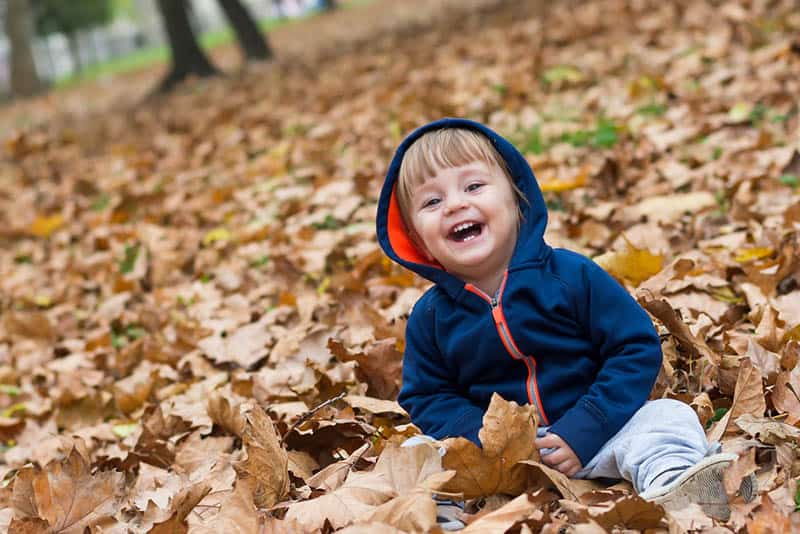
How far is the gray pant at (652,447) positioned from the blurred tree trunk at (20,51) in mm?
20982

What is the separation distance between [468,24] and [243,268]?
6.97 meters

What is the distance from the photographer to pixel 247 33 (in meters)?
13.4

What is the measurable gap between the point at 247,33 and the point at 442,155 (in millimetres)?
11745

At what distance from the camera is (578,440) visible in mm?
2098

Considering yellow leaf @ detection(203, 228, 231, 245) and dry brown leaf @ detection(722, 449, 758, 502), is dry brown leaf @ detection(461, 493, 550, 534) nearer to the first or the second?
dry brown leaf @ detection(722, 449, 758, 502)

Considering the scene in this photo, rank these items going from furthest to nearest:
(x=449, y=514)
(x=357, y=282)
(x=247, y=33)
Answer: (x=247, y=33), (x=357, y=282), (x=449, y=514)

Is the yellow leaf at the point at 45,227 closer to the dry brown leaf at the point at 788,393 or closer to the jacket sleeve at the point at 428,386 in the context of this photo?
the jacket sleeve at the point at 428,386

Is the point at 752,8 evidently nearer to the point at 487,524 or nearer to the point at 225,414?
the point at 225,414

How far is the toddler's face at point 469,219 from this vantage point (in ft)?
7.34

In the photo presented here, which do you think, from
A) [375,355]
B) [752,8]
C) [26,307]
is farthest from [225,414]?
[752,8]

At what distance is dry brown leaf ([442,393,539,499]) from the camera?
77.4 inches

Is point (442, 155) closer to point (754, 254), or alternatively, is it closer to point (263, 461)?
point (263, 461)

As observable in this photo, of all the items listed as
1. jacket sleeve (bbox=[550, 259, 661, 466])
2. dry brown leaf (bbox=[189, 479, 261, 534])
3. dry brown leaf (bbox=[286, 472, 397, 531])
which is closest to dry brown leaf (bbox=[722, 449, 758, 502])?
jacket sleeve (bbox=[550, 259, 661, 466])

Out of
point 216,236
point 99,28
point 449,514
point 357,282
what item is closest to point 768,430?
point 449,514
